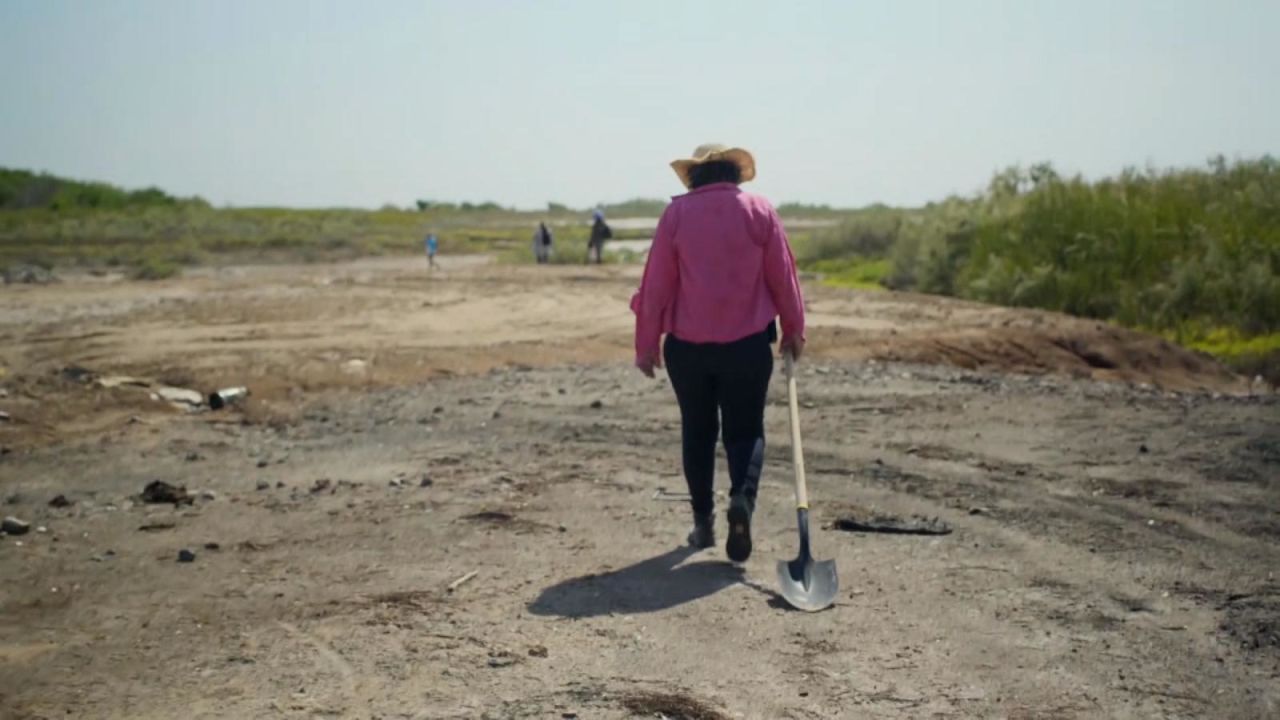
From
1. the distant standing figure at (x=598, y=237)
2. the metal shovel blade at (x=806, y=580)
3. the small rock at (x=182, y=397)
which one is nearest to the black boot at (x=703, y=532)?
the metal shovel blade at (x=806, y=580)

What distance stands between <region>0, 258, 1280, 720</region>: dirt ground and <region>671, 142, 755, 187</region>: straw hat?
5.91ft

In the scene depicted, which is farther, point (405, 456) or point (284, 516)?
point (405, 456)

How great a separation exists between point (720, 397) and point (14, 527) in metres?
4.05

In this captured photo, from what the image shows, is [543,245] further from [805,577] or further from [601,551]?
[805,577]

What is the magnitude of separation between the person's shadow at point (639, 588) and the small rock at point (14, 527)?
342cm

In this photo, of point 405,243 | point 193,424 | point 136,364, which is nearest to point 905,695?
point 193,424

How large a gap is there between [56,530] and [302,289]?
20155 mm

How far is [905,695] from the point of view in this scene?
485 centimetres

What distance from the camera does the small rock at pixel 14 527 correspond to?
26.1 feet

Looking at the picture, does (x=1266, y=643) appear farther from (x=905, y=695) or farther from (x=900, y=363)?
(x=900, y=363)

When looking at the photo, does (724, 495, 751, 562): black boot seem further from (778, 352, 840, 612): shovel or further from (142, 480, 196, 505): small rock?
(142, 480, 196, 505): small rock

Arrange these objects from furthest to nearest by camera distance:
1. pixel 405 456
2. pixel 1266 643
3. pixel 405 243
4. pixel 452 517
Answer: pixel 405 243 < pixel 405 456 < pixel 452 517 < pixel 1266 643

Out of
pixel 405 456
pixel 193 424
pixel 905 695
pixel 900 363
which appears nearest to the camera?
pixel 905 695

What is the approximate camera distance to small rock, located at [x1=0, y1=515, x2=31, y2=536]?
7965 millimetres
